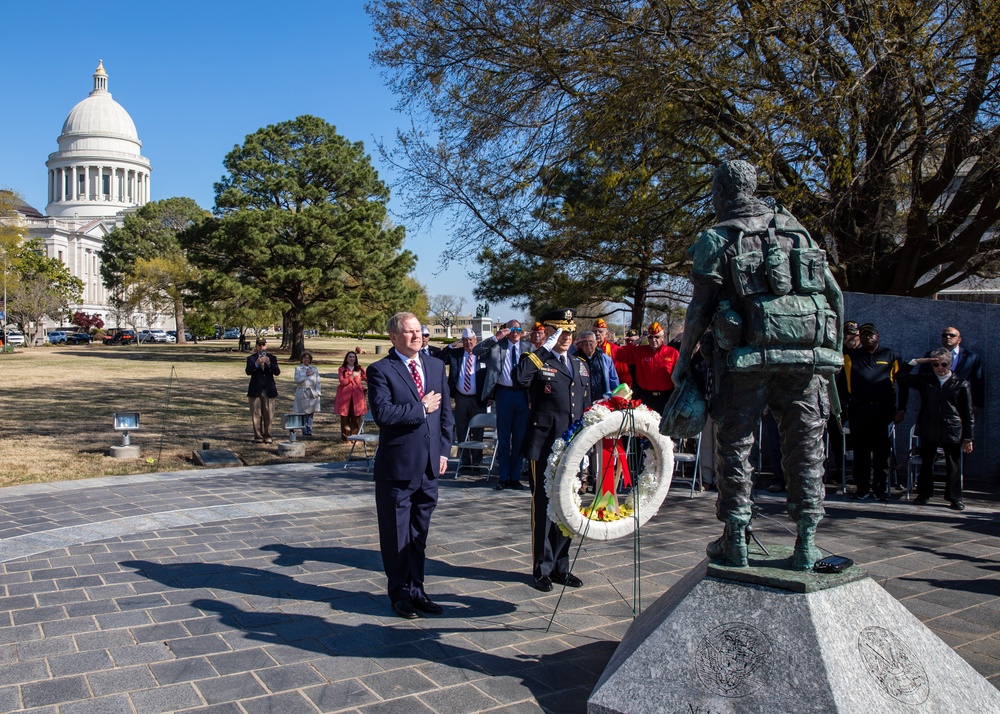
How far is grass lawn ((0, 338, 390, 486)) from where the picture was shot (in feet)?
41.2

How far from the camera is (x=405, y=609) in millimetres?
5449

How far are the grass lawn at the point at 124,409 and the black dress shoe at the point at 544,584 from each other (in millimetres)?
7870

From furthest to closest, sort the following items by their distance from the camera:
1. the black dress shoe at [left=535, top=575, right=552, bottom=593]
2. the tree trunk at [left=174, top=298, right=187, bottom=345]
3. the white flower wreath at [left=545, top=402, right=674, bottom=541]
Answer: the tree trunk at [left=174, top=298, right=187, bottom=345] < the black dress shoe at [left=535, top=575, right=552, bottom=593] < the white flower wreath at [left=545, top=402, right=674, bottom=541]

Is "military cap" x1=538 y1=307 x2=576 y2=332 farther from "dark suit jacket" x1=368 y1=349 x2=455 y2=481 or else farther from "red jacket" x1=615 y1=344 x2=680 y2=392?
"red jacket" x1=615 y1=344 x2=680 y2=392

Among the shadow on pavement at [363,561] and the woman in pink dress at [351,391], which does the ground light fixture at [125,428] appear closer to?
the woman in pink dress at [351,391]

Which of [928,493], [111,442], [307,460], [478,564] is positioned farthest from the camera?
[111,442]

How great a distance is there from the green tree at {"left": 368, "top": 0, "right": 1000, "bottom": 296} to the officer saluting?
5934 mm

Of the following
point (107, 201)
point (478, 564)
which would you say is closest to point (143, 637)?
point (478, 564)

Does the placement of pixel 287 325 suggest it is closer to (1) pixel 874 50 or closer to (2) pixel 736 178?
(1) pixel 874 50

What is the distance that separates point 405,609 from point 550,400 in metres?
2.05

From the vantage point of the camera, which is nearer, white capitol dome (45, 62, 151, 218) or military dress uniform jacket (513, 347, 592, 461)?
military dress uniform jacket (513, 347, 592, 461)

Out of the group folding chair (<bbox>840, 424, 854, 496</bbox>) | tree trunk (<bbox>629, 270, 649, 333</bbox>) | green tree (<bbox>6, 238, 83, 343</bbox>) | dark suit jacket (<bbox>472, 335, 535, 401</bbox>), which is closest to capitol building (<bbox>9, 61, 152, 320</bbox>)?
green tree (<bbox>6, 238, 83, 343</bbox>)

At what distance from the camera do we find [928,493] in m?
9.23

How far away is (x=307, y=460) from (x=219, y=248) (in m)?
32.7
